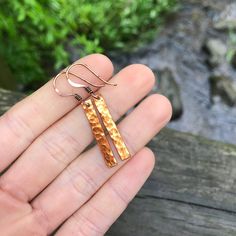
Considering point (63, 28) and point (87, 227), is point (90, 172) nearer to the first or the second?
point (87, 227)

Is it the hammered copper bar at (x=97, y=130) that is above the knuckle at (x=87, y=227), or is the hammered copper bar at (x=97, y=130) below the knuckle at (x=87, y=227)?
above

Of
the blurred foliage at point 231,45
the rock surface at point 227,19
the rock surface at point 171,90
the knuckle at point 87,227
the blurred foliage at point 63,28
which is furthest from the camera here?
the rock surface at point 227,19

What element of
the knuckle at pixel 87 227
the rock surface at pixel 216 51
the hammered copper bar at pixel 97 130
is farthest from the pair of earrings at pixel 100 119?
the rock surface at pixel 216 51

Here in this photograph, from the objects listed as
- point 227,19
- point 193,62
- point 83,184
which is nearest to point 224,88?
point 193,62

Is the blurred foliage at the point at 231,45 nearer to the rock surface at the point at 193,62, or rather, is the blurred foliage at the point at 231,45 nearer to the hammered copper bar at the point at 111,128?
the rock surface at the point at 193,62

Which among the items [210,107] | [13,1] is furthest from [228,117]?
[13,1]

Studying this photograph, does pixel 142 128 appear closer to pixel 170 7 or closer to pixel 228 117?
pixel 228 117
